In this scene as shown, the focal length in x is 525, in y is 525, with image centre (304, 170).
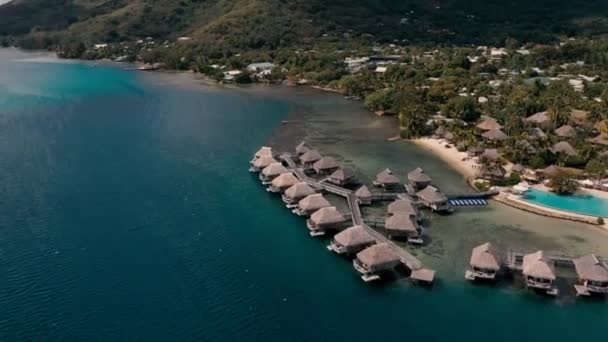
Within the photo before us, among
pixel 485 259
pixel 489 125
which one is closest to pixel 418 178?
pixel 485 259

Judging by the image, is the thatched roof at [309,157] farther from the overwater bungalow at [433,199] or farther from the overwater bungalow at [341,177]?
the overwater bungalow at [433,199]

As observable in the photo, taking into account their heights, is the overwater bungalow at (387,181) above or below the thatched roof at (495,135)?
below

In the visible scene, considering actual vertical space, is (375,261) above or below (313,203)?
below

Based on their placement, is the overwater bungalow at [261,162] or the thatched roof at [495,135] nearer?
the overwater bungalow at [261,162]

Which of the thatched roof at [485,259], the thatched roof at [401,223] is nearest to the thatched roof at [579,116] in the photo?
the thatched roof at [401,223]

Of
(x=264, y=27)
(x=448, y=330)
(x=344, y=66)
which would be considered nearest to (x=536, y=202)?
(x=448, y=330)

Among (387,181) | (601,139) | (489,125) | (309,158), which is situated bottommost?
(601,139)

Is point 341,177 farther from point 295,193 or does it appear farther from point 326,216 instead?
point 326,216

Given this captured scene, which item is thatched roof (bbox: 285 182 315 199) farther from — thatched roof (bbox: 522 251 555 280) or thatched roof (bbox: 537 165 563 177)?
thatched roof (bbox: 537 165 563 177)
